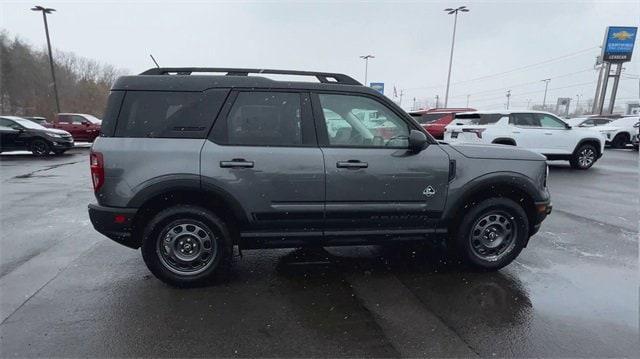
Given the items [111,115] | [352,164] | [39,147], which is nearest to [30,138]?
[39,147]

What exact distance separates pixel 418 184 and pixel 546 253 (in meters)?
2.22

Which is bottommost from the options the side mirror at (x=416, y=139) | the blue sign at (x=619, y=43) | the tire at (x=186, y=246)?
the tire at (x=186, y=246)

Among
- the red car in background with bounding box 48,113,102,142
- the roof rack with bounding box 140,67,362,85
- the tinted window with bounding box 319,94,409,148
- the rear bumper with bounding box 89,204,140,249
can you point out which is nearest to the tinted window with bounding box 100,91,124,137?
the roof rack with bounding box 140,67,362,85

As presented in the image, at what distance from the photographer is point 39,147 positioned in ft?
49.9

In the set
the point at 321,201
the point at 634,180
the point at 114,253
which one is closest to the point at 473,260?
the point at 321,201

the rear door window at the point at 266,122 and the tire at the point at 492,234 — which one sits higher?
the rear door window at the point at 266,122

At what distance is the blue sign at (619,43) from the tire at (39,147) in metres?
39.8

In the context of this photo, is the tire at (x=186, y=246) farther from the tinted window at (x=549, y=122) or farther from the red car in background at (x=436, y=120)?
the red car in background at (x=436, y=120)

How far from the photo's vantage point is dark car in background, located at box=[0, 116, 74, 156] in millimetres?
14695

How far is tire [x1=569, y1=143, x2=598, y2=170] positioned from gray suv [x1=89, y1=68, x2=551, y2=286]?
9.67 meters

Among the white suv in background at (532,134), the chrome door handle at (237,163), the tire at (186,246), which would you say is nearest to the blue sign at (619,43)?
the white suv in background at (532,134)

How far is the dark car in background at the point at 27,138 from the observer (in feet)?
48.2

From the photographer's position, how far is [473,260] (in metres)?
4.02

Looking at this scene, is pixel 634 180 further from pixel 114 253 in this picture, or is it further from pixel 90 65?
pixel 90 65
